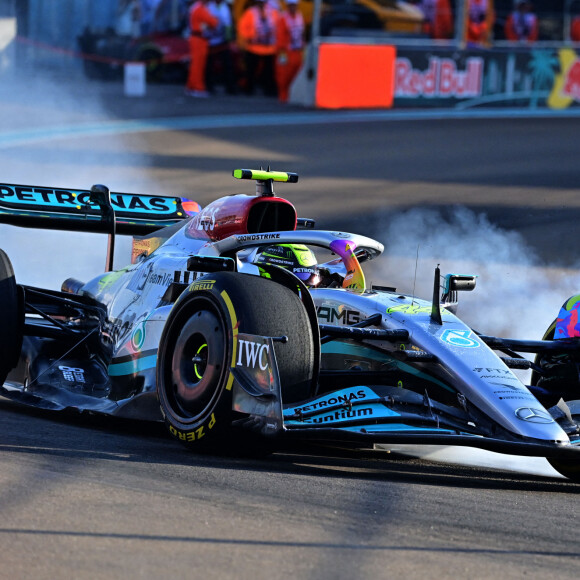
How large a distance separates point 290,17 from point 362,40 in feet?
5.54

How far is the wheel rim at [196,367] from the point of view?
5.87m

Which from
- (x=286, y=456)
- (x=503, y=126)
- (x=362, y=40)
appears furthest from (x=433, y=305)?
(x=362, y=40)

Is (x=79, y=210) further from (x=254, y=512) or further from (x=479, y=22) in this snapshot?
(x=479, y=22)

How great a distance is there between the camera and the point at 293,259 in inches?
280

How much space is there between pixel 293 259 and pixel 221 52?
19.9 m

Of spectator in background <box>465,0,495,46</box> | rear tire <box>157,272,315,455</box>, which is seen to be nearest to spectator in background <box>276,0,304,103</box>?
spectator in background <box>465,0,495,46</box>

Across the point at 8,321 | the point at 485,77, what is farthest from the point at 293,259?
the point at 485,77

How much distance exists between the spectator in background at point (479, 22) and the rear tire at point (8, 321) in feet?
64.2

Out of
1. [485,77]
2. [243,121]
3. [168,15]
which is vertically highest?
[168,15]

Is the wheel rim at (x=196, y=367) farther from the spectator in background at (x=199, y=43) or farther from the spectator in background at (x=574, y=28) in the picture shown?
the spectator in background at (x=574, y=28)

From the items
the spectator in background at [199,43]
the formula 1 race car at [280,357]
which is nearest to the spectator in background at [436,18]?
the spectator in background at [199,43]

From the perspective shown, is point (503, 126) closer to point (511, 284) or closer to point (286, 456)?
point (511, 284)

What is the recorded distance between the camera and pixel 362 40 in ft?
80.2

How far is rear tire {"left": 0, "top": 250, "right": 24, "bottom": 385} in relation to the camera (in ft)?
23.9
